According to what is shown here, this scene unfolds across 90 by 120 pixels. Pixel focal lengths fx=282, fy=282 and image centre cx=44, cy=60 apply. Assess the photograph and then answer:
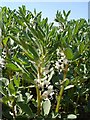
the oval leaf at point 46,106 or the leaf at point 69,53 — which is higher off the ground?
the leaf at point 69,53

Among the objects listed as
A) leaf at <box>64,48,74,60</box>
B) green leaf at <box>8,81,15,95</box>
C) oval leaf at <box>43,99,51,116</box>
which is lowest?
oval leaf at <box>43,99,51,116</box>

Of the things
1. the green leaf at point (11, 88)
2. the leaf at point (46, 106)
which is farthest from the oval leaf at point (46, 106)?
the green leaf at point (11, 88)

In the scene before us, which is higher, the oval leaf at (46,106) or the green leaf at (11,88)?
the green leaf at (11,88)

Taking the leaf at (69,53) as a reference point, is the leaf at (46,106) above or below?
below

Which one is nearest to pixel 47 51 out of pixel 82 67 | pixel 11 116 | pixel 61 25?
pixel 11 116

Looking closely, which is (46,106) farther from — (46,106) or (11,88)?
(11,88)

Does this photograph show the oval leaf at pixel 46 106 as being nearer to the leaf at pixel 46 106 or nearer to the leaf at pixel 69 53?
the leaf at pixel 46 106

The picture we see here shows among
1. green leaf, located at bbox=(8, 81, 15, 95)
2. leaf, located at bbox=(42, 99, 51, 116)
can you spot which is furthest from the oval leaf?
green leaf, located at bbox=(8, 81, 15, 95)

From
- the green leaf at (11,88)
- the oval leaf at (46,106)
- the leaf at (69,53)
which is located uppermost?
the leaf at (69,53)

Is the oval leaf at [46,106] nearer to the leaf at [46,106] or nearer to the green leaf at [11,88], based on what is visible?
the leaf at [46,106]

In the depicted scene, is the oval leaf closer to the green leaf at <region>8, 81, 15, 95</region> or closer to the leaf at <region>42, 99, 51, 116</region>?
the leaf at <region>42, 99, 51, 116</region>

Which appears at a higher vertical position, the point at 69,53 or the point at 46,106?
the point at 69,53

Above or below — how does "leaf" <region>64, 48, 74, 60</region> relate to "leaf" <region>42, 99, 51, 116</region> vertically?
above

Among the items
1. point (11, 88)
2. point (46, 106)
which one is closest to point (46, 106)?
point (46, 106)
